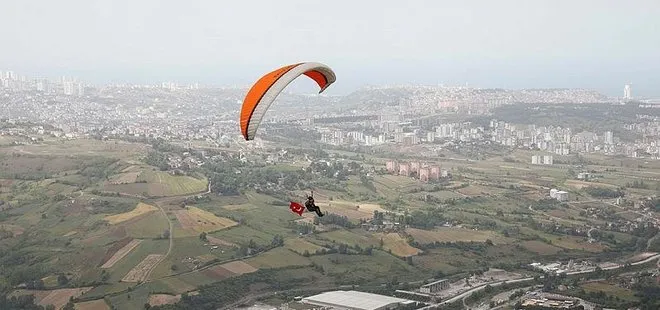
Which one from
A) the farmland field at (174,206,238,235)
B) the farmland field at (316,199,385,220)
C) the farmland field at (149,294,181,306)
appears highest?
the farmland field at (174,206,238,235)

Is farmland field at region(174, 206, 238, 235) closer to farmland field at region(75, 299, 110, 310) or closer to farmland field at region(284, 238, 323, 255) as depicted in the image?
farmland field at region(284, 238, 323, 255)

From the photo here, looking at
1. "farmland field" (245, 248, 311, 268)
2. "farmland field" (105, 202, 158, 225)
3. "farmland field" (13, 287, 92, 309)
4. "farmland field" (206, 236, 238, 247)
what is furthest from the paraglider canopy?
"farmland field" (105, 202, 158, 225)

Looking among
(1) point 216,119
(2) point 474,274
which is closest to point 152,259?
(2) point 474,274

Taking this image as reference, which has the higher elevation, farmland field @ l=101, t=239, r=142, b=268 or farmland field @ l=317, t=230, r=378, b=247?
farmland field @ l=101, t=239, r=142, b=268

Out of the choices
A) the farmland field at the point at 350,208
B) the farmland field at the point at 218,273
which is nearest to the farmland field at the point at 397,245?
the farmland field at the point at 350,208

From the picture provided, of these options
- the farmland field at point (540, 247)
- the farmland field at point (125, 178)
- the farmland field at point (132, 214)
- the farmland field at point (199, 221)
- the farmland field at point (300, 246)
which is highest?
the farmland field at point (125, 178)

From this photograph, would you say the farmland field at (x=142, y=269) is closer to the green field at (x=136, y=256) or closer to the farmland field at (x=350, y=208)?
the green field at (x=136, y=256)
